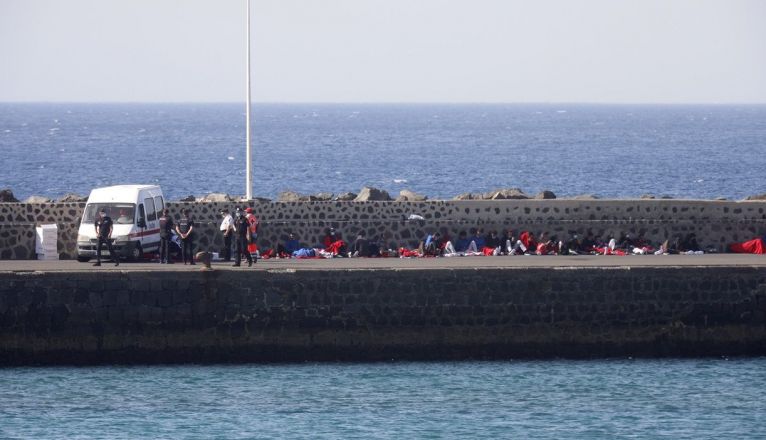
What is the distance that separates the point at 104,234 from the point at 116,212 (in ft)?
5.16

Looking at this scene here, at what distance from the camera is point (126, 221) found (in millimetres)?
30031

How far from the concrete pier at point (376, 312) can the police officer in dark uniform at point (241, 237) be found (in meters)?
0.72

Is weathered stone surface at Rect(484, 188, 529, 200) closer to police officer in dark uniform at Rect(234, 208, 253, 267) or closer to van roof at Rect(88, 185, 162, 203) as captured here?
police officer in dark uniform at Rect(234, 208, 253, 267)

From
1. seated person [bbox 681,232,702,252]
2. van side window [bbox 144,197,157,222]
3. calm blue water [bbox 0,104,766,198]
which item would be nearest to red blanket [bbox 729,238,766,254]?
seated person [bbox 681,232,702,252]

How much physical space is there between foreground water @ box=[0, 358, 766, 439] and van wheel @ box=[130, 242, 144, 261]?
11.9 ft

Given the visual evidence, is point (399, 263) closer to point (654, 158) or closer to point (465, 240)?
point (465, 240)

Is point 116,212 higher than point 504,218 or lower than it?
higher

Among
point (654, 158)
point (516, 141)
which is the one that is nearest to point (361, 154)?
point (654, 158)

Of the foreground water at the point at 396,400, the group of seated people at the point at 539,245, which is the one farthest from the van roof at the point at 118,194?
the group of seated people at the point at 539,245

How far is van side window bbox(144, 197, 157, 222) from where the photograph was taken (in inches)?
1201

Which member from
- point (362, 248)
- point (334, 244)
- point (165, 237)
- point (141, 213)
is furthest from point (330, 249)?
point (141, 213)

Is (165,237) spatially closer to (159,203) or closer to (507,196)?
(159,203)

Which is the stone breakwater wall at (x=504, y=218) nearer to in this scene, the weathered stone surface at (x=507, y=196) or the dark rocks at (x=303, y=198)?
the dark rocks at (x=303, y=198)

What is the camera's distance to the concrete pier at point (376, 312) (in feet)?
87.9
